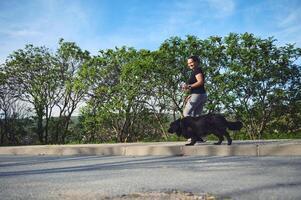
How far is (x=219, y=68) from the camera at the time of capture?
739 inches

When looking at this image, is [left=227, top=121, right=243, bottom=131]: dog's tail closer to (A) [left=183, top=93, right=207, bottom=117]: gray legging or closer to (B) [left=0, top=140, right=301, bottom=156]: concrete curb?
(B) [left=0, top=140, right=301, bottom=156]: concrete curb

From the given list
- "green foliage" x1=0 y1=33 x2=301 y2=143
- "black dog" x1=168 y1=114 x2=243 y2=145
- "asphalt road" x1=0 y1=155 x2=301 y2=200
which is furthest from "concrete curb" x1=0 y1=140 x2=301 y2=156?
"green foliage" x1=0 y1=33 x2=301 y2=143

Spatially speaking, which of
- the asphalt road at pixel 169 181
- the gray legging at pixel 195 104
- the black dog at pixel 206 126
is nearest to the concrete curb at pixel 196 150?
the black dog at pixel 206 126

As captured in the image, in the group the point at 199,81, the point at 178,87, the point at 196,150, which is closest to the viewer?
the point at 196,150

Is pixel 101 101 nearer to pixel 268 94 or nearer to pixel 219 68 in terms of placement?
pixel 219 68

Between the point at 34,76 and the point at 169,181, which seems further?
the point at 34,76

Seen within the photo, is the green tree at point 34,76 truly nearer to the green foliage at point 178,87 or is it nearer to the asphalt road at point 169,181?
the green foliage at point 178,87

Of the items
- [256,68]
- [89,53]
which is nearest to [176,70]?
[256,68]

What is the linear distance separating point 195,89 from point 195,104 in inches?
13.2

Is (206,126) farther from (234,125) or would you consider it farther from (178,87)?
(178,87)

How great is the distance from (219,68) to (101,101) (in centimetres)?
615

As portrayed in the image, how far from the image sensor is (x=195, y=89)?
8977mm

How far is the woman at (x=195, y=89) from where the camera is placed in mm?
8859

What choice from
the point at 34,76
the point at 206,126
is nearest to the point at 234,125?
the point at 206,126
